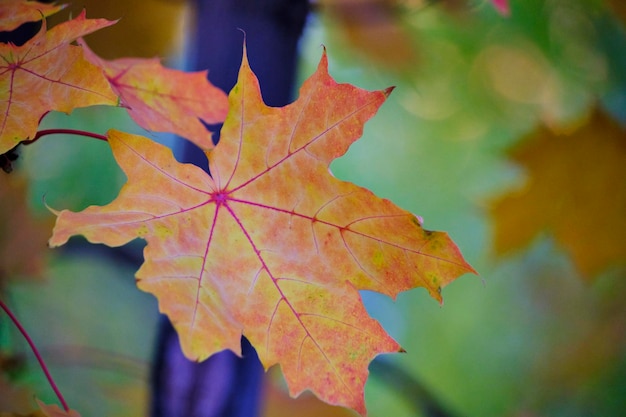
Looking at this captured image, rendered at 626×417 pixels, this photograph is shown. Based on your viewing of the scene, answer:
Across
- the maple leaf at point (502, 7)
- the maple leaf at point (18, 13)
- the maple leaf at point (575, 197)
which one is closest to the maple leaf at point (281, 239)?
the maple leaf at point (18, 13)

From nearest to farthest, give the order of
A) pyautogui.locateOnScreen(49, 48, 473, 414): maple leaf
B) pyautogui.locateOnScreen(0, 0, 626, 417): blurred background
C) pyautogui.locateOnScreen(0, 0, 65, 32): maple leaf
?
pyautogui.locateOnScreen(49, 48, 473, 414): maple leaf
pyautogui.locateOnScreen(0, 0, 65, 32): maple leaf
pyautogui.locateOnScreen(0, 0, 626, 417): blurred background

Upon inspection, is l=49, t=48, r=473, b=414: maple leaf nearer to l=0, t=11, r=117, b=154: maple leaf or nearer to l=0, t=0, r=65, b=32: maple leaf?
l=0, t=11, r=117, b=154: maple leaf

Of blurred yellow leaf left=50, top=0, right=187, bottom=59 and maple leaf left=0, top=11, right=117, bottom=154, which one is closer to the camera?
maple leaf left=0, top=11, right=117, bottom=154

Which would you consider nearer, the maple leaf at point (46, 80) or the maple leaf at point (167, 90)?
the maple leaf at point (46, 80)

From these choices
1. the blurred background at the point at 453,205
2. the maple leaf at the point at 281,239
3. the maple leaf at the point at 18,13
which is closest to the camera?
the maple leaf at the point at 281,239

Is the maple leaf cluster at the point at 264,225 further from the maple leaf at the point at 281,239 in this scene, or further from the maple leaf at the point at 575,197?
the maple leaf at the point at 575,197

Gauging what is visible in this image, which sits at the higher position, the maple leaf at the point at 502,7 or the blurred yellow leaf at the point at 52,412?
the maple leaf at the point at 502,7

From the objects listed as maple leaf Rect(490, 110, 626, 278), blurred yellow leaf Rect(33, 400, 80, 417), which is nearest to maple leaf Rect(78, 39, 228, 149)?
blurred yellow leaf Rect(33, 400, 80, 417)

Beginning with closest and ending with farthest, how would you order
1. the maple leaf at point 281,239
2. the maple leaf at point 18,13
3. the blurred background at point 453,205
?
1. the maple leaf at point 281,239
2. the maple leaf at point 18,13
3. the blurred background at point 453,205
